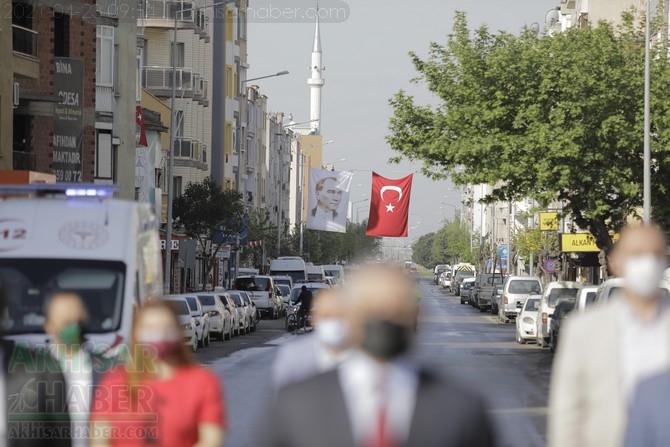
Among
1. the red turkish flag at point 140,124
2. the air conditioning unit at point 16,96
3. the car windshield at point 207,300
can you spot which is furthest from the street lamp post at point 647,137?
the red turkish flag at point 140,124

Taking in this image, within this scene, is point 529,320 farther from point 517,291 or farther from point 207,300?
point 517,291

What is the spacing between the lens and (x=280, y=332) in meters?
50.5

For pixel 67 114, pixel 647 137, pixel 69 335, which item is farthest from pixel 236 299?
pixel 69 335

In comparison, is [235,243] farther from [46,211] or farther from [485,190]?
[485,190]

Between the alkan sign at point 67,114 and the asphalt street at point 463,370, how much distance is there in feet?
20.1

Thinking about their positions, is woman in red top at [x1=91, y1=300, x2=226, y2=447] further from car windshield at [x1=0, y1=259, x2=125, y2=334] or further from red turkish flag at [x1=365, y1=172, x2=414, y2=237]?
red turkish flag at [x1=365, y1=172, x2=414, y2=237]

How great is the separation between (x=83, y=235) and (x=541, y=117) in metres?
25.8

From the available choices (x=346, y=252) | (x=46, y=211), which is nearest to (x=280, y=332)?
(x=46, y=211)

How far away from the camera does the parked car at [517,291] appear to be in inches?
2222

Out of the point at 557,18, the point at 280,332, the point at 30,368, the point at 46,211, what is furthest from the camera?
the point at 557,18

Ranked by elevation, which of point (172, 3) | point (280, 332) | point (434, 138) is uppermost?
point (172, 3)

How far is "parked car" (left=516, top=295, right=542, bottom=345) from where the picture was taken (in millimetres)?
40969

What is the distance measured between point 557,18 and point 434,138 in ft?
228

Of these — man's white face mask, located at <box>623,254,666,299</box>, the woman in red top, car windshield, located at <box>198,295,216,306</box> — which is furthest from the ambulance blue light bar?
car windshield, located at <box>198,295,216,306</box>
